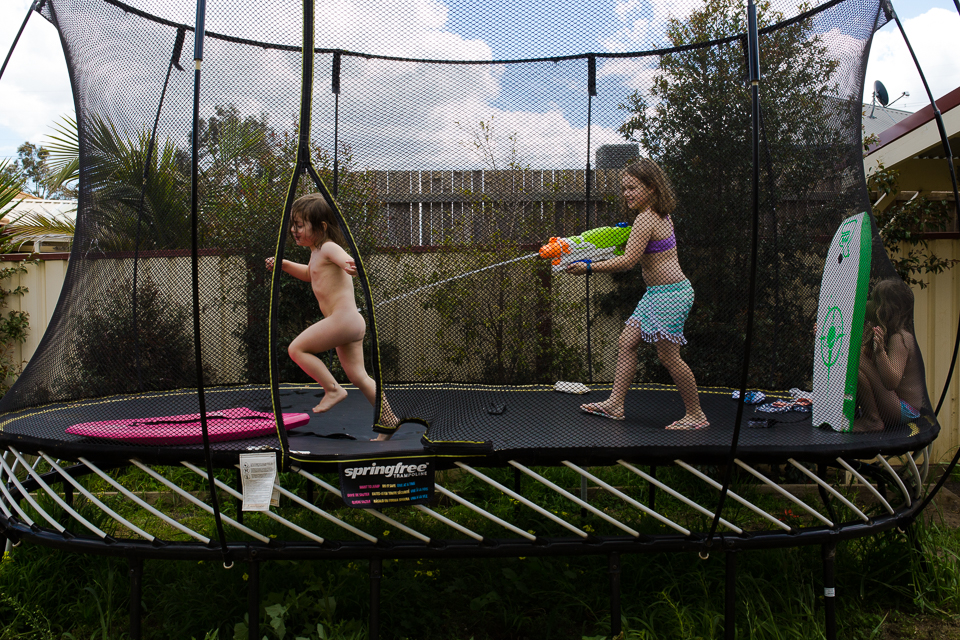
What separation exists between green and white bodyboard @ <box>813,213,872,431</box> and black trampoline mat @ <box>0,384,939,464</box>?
8 cm

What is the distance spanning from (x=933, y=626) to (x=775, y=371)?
3.98ft

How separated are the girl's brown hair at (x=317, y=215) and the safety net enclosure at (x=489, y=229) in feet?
0.41

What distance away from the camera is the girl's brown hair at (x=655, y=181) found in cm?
213

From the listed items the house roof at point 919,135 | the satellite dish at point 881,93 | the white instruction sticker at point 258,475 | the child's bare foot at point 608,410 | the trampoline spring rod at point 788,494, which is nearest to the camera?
the white instruction sticker at point 258,475

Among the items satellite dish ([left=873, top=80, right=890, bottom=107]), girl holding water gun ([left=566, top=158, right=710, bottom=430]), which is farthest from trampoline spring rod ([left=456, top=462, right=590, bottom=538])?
satellite dish ([left=873, top=80, right=890, bottom=107])

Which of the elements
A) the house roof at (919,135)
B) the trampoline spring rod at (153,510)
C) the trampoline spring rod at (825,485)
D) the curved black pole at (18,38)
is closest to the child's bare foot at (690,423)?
the trampoline spring rod at (825,485)

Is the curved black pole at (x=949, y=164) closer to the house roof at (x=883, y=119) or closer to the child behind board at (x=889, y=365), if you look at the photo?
the child behind board at (x=889, y=365)

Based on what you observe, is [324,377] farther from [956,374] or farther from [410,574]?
[956,374]

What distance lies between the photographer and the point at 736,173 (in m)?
2.57

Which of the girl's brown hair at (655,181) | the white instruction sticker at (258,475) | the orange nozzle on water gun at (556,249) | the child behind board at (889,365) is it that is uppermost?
the girl's brown hair at (655,181)

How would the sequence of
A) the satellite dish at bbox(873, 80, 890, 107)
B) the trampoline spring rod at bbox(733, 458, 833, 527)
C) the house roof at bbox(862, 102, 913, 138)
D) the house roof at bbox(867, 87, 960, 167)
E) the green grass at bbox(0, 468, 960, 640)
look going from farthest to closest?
the house roof at bbox(862, 102, 913, 138) < the satellite dish at bbox(873, 80, 890, 107) < the house roof at bbox(867, 87, 960, 167) < the green grass at bbox(0, 468, 960, 640) < the trampoline spring rod at bbox(733, 458, 833, 527)

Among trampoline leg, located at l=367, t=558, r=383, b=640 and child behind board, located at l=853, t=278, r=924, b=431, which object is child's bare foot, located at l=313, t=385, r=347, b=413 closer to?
trampoline leg, located at l=367, t=558, r=383, b=640

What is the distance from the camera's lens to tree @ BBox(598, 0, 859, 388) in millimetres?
2453

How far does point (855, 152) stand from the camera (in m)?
2.35
